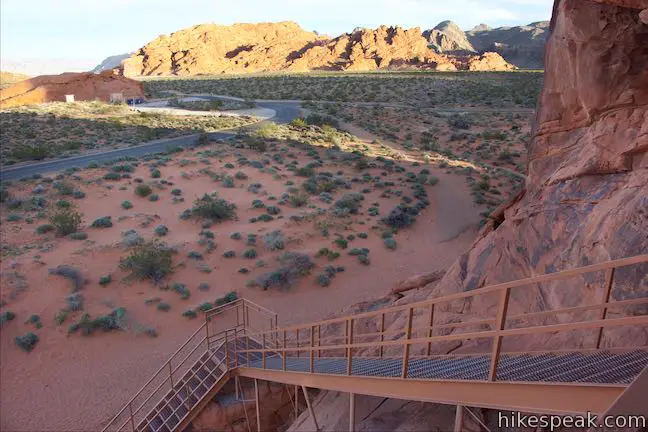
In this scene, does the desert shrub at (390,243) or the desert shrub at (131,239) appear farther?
the desert shrub at (390,243)

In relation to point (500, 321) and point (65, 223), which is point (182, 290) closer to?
point (65, 223)

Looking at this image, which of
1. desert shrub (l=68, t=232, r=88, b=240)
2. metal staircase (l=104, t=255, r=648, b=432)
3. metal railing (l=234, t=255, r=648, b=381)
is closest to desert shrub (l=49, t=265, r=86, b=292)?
desert shrub (l=68, t=232, r=88, b=240)

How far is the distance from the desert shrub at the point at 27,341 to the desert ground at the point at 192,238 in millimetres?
46

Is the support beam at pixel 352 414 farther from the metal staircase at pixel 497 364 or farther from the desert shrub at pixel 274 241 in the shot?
the desert shrub at pixel 274 241

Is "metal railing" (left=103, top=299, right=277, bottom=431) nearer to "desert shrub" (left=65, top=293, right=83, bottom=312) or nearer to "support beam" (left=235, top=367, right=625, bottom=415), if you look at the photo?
"desert shrub" (left=65, top=293, right=83, bottom=312)

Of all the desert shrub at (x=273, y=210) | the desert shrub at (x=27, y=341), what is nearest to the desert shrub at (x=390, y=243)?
the desert shrub at (x=273, y=210)

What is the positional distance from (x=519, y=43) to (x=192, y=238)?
140m

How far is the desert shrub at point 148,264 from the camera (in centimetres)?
1525

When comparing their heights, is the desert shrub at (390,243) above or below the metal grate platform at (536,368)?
below

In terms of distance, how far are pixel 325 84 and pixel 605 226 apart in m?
70.3

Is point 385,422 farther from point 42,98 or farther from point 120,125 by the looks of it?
point 42,98

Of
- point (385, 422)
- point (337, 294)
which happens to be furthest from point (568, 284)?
point (337, 294)

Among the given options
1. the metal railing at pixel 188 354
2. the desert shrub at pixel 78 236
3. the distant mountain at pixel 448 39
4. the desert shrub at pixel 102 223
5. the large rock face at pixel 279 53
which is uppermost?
the distant mountain at pixel 448 39

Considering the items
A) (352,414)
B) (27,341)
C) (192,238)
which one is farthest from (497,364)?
(192,238)
